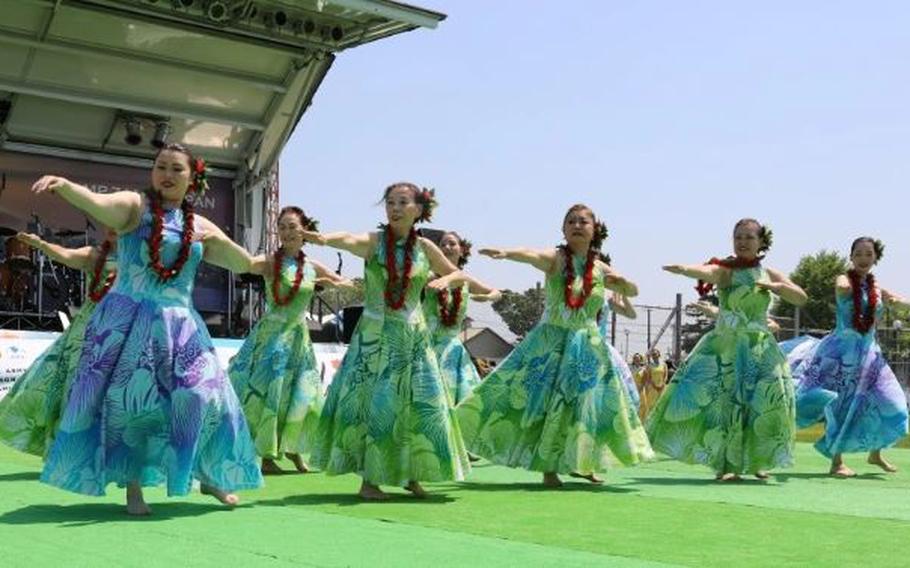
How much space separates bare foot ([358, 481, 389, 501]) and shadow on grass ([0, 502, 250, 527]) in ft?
2.32

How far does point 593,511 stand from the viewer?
6.21 m

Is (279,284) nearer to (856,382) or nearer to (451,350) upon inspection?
(451,350)

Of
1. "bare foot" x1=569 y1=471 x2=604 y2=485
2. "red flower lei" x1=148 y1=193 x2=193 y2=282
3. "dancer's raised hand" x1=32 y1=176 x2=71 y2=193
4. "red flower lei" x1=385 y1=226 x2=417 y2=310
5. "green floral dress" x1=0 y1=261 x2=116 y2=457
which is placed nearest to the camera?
"dancer's raised hand" x1=32 y1=176 x2=71 y2=193

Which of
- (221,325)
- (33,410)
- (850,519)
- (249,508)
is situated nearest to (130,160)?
(221,325)

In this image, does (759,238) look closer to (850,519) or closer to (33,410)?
(850,519)

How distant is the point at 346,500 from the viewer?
6.50 meters

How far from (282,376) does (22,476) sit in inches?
69.5

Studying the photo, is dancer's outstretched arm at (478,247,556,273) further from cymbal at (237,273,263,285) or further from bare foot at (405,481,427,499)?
cymbal at (237,273,263,285)

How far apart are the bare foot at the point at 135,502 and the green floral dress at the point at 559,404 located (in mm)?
2674

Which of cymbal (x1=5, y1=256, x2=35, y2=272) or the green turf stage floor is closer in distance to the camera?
the green turf stage floor

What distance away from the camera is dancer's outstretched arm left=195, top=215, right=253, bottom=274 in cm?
602

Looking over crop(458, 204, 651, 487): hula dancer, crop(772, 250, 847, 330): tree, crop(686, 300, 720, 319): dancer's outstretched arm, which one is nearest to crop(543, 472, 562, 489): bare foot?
crop(458, 204, 651, 487): hula dancer

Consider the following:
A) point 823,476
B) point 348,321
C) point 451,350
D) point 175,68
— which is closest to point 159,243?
point 451,350

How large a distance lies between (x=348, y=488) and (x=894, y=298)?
5033 mm
